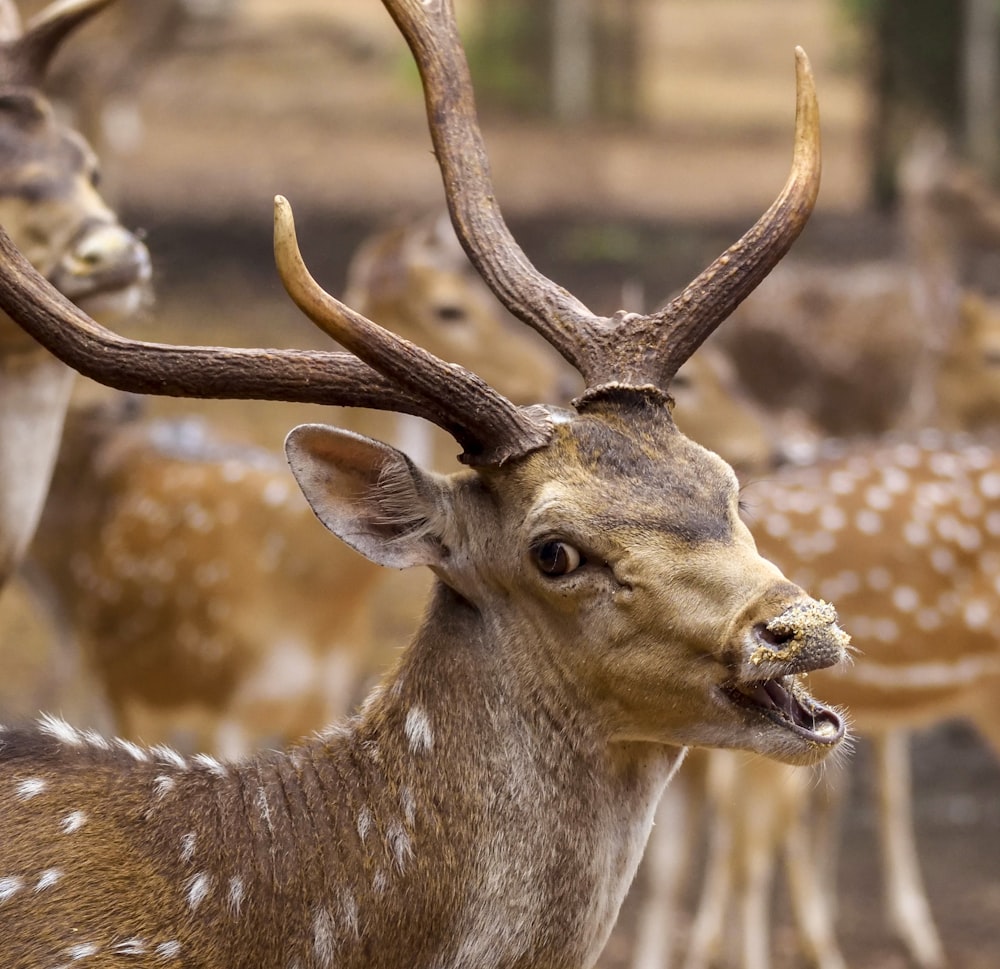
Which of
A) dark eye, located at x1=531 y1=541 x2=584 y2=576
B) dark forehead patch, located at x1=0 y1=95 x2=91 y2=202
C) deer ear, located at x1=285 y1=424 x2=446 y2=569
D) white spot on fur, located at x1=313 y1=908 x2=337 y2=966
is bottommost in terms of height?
white spot on fur, located at x1=313 y1=908 x2=337 y2=966

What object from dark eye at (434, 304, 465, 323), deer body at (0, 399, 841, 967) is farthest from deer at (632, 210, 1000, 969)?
deer body at (0, 399, 841, 967)

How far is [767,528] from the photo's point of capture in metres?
5.75

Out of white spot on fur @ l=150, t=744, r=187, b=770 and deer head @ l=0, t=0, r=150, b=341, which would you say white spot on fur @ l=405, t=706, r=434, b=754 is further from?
deer head @ l=0, t=0, r=150, b=341

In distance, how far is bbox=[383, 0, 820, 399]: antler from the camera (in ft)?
9.53

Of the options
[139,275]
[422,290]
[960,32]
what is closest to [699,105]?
[960,32]

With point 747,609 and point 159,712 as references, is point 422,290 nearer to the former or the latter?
point 159,712

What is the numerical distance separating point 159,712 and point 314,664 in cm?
64

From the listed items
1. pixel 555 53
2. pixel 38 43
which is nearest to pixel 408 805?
pixel 38 43

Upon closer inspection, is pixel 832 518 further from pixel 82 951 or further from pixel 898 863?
pixel 82 951

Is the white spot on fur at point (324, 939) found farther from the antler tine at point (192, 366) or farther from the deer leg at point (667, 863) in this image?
the deer leg at point (667, 863)

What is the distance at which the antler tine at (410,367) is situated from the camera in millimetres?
2678

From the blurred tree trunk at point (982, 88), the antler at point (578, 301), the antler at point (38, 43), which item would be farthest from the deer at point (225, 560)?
the blurred tree trunk at point (982, 88)

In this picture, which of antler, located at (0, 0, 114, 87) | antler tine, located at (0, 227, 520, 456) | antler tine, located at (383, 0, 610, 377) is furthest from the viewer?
antler, located at (0, 0, 114, 87)

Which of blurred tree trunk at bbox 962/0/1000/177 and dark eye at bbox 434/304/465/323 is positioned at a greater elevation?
blurred tree trunk at bbox 962/0/1000/177
